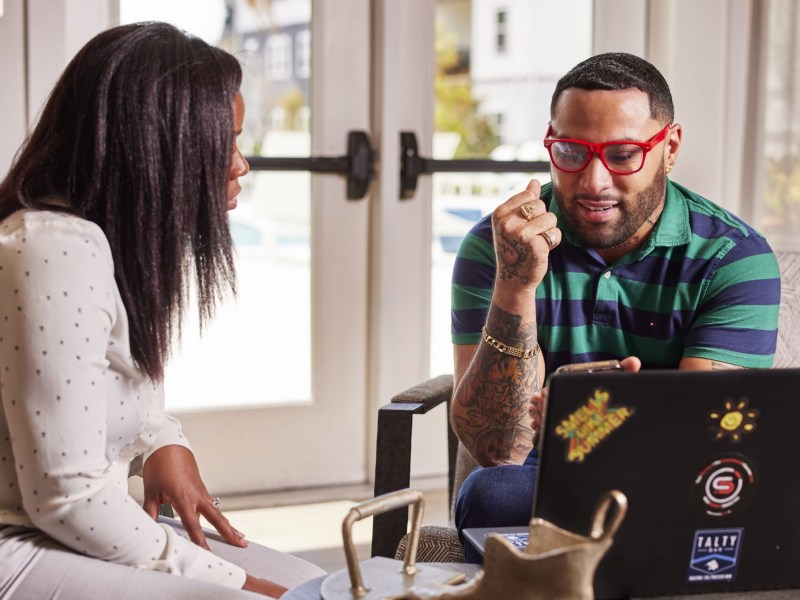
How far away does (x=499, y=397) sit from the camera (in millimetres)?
1646

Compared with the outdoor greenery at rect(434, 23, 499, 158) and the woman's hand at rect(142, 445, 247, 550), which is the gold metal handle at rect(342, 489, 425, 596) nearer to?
the woman's hand at rect(142, 445, 247, 550)

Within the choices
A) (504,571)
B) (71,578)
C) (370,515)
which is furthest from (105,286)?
(504,571)

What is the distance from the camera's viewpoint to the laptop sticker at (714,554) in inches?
37.6

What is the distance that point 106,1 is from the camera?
2580mm

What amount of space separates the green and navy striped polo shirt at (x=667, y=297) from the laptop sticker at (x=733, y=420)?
708 millimetres

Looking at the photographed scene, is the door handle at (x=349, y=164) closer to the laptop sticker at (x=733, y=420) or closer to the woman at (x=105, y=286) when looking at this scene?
the woman at (x=105, y=286)

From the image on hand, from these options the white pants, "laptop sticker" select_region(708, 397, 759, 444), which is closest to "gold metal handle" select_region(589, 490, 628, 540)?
"laptop sticker" select_region(708, 397, 759, 444)

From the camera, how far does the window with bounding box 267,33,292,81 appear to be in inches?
110

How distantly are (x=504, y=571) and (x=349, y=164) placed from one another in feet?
6.88

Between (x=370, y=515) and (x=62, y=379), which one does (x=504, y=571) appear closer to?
(x=370, y=515)

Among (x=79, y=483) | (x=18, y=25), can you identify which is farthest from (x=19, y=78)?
(x=79, y=483)

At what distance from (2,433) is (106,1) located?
1.69 meters

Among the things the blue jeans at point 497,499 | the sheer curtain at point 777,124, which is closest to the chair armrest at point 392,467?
the blue jeans at point 497,499

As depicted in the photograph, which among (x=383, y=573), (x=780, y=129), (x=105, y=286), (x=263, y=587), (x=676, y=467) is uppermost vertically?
(x=780, y=129)
